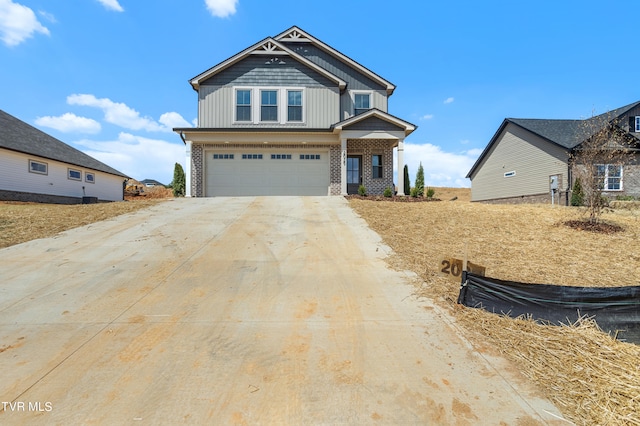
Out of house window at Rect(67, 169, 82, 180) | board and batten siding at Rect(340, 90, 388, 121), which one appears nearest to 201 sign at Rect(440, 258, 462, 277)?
board and batten siding at Rect(340, 90, 388, 121)

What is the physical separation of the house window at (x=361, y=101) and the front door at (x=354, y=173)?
9.87 feet

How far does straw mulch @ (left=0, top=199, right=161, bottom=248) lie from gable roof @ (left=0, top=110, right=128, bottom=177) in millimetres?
8028

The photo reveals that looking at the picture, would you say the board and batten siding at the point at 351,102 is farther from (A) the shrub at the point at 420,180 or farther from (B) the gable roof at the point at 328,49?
(A) the shrub at the point at 420,180

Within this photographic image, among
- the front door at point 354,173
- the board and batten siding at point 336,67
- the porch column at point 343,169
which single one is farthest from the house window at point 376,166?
the board and batten siding at point 336,67

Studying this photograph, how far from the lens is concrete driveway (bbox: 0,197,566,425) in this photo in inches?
97.9

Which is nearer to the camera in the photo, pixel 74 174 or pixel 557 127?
pixel 74 174

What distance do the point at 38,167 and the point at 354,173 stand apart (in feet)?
55.7

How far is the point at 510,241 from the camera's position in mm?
7816

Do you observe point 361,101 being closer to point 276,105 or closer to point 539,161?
point 276,105

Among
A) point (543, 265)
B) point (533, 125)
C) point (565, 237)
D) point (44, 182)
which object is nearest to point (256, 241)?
point (543, 265)

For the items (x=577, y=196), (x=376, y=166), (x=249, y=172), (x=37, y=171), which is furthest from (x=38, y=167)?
(x=577, y=196)

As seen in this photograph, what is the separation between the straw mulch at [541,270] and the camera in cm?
272

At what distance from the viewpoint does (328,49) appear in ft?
62.7

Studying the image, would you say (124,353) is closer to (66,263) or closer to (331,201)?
(66,263)
